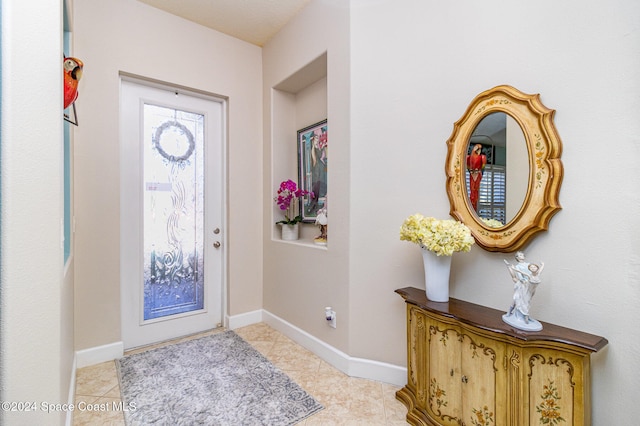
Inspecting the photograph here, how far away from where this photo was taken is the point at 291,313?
9.04 ft

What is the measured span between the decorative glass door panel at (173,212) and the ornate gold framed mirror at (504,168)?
7.51ft

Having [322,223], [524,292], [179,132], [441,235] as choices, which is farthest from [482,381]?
[179,132]

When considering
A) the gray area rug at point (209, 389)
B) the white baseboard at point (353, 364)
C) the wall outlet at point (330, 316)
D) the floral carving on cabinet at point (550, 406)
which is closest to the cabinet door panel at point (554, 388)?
the floral carving on cabinet at point (550, 406)

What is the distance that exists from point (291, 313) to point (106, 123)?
223 cm

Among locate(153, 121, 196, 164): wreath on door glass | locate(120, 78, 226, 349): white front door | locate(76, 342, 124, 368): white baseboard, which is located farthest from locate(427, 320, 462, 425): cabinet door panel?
locate(153, 121, 196, 164): wreath on door glass

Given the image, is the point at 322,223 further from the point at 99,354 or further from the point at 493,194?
the point at 99,354

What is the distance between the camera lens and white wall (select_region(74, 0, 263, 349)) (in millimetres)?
2258

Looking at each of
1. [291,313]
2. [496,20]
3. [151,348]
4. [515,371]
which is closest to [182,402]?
[151,348]

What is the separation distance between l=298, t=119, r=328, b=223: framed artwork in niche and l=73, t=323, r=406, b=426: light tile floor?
4.17ft

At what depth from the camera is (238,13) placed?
2.62 m

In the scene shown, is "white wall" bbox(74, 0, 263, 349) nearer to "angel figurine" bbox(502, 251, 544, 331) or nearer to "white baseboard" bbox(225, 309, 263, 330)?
"white baseboard" bbox(225, 309, 263, 330)

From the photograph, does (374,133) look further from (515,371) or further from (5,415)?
(5,415)

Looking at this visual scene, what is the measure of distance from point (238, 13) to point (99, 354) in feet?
10.0

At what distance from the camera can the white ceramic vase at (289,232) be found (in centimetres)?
296
